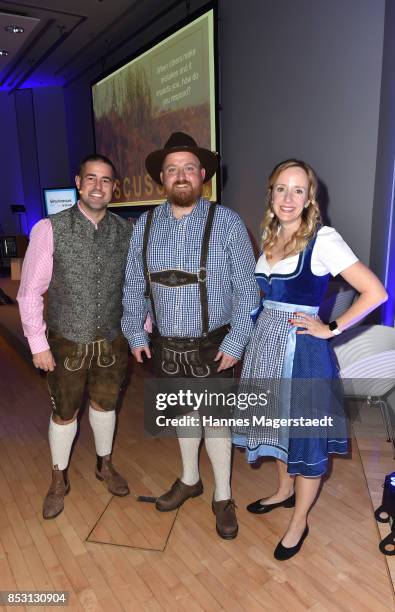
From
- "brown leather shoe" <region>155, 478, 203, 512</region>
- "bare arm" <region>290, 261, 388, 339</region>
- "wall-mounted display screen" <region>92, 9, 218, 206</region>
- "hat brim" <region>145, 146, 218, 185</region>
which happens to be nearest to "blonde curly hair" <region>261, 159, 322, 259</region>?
"bare arm" <region>290, 261, 388, 339</region>

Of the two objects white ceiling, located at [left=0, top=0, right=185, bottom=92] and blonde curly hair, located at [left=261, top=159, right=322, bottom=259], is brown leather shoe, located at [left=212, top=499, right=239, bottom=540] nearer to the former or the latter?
blonde curly hair, located at [left=261, top=159, right=322, bottom=259]

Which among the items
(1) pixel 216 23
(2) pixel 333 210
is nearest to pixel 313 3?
(1) pixel 216 23

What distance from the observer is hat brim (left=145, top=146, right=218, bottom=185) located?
6.48 feet

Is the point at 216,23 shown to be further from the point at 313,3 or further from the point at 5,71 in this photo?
the point at 5,71

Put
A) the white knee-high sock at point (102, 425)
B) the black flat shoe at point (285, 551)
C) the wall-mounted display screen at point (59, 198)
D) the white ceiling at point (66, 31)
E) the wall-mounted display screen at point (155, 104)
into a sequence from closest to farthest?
the black flat shoe at point (285, 551), the white knee-high sock at point (102, 425), the wall-mounted display screen at point (155, 104), the white ceiling at point (66, 31), the wall-mounted display screen at point (59, 198)

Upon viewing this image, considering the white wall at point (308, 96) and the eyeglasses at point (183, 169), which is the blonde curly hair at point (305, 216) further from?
the white wall at point (308, 96)

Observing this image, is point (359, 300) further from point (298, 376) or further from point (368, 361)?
point (368, 361)

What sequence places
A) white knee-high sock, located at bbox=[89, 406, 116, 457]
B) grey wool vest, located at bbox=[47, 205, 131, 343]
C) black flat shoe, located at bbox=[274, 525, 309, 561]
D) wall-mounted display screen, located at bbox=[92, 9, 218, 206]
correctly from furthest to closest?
wall-mounted display screen, located at bbox=[92, 9, 218, 206]
white knee-high sock, located at bbox=[89, 406, 116, 457]
grey wool vest, located at bbox=[47, 205, 131, 343]
black flat shoe, located at bbox=[274, 525, 309, 561]

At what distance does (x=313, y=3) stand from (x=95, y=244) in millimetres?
2550

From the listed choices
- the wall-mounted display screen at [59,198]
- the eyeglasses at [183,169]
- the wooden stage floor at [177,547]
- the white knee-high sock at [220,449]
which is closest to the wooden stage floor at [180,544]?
the wooden stage floor at [177,547]

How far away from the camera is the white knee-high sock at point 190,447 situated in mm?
2182

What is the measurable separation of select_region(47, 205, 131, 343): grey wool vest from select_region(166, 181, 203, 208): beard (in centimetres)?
36

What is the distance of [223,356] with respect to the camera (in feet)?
6.42

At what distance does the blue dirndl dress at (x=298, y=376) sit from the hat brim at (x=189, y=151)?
67cm
